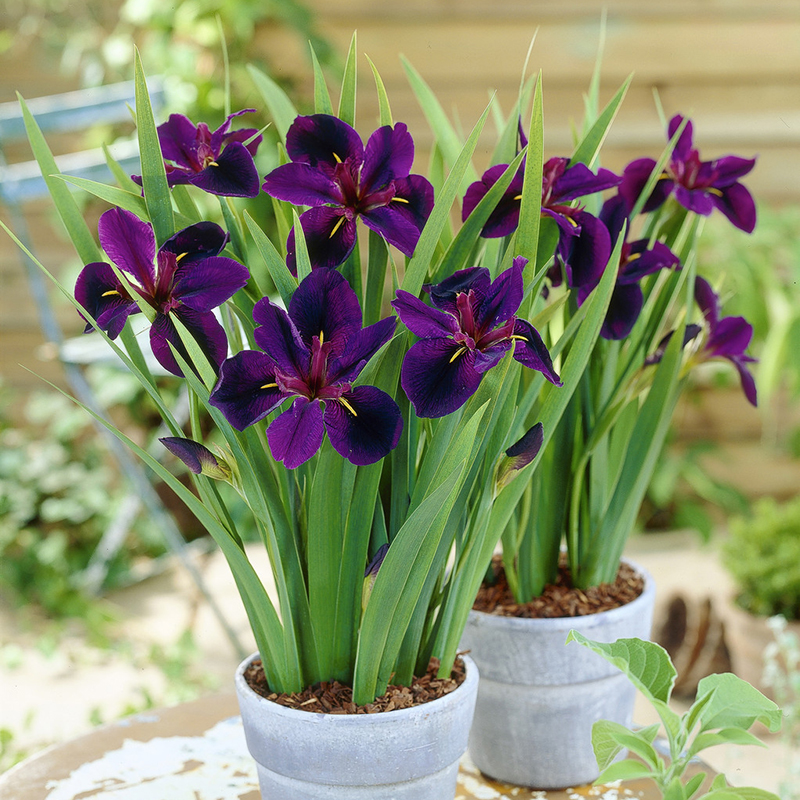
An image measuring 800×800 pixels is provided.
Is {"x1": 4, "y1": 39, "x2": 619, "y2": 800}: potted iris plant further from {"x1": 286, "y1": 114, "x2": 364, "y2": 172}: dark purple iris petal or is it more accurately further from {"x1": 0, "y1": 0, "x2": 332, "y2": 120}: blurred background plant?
{"x1": 0, "y1": 0, "x2": 332, "y2": 120}: blurred background plant

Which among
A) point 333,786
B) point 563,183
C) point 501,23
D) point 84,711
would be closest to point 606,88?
point 501,23

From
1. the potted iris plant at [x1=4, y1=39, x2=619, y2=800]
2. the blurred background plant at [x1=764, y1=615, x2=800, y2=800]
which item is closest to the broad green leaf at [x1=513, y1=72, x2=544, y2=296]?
the potted iris plant at [x1=4, y1=39, x2=619, y2=800]

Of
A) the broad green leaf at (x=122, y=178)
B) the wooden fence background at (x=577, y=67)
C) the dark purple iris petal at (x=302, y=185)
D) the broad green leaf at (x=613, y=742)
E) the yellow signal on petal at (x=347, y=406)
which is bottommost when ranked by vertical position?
the broad green leaf at (x=613, y=742)

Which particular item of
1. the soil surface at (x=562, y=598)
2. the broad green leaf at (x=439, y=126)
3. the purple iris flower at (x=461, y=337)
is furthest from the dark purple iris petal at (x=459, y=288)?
the soil surface at (x=562, y=598)

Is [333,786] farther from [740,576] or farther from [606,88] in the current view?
[606,88]

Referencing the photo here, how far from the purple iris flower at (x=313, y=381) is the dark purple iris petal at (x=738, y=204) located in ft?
1.17

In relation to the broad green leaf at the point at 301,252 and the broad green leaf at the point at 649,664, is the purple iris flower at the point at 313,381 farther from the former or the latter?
the broad green leaf at the point at 649,664

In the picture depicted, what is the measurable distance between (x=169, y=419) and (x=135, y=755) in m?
0.37

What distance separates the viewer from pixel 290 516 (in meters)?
0.58

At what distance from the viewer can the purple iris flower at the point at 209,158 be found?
538 millimetres

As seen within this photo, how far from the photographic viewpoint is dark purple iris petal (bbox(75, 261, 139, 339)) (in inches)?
20.8

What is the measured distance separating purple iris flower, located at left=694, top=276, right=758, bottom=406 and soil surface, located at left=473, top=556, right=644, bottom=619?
19 centimetres

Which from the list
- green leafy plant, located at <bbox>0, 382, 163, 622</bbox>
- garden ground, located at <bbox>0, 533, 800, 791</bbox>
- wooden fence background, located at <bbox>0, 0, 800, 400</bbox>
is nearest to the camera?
garden ground, located at <bbox>0, 533, 800, 791</bbox>

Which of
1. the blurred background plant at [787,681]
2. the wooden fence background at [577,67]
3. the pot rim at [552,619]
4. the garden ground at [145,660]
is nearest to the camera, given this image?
the pot rim at [552,619]
